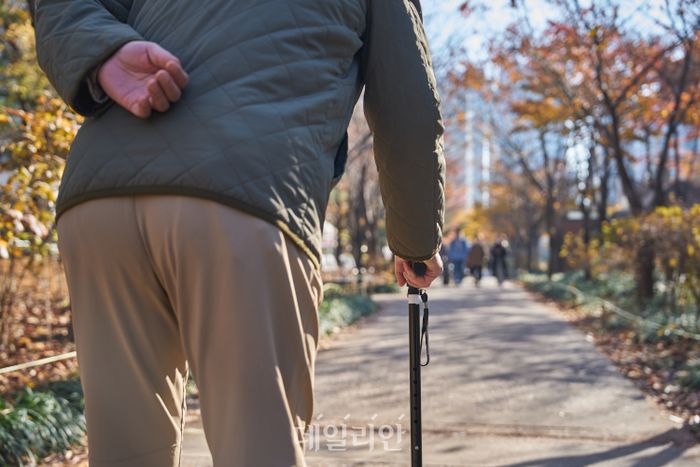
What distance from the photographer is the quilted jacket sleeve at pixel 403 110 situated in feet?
4.87

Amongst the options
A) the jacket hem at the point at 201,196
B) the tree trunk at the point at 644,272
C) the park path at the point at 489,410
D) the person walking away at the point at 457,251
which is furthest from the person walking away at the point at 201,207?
the person walking away at the point at 457,251

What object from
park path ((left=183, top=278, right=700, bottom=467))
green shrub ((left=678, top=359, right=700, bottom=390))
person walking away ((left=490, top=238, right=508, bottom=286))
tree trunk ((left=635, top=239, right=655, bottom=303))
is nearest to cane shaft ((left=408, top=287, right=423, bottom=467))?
park path ((left=183, top=278, right=700, bottom=467))

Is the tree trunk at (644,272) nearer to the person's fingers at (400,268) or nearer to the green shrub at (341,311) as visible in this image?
the green shrub at (341,311)

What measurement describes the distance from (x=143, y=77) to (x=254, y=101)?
0.66 feet

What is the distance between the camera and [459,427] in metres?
4.43

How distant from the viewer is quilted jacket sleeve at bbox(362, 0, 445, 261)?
1483 mm

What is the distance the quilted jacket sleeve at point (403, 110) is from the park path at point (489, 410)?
2.43 m

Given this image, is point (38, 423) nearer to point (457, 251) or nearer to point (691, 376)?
point (691, 376)

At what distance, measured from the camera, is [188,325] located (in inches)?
50.3

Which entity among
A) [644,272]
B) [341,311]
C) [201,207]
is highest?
[201,207]

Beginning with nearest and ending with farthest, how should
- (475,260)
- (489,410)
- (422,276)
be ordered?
1. (422,276)
2. (489,410)
3. (475,260)

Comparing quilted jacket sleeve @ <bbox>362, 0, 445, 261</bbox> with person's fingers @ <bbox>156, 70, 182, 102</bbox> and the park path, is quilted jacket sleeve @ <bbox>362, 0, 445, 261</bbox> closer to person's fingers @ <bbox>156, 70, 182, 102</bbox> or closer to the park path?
person's fingers @ <bbox>156, 70, 182, 102</bbox>

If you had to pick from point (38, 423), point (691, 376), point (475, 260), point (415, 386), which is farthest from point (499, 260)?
point (415, 386)

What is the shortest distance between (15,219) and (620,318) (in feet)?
26.2
